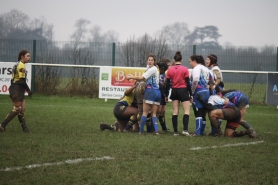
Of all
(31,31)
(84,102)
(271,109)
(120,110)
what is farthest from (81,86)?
(31,31)

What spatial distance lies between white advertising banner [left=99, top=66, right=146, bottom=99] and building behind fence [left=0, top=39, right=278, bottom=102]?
6.10ft

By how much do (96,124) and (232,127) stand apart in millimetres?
3821

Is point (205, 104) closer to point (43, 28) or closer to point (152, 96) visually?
→ point (152, 96)

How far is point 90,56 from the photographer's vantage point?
2664 centimetres

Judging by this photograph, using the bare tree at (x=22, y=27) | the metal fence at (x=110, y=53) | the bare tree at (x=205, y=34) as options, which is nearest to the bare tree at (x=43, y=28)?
the bare tree at (x=22, y=27)

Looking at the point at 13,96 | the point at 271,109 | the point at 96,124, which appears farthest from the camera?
the point at 271,109

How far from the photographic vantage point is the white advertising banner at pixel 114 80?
2211 centimetres

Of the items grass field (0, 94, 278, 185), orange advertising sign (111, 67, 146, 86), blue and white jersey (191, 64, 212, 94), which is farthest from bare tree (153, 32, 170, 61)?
blue and white jersey (191, 64, 212, 94)

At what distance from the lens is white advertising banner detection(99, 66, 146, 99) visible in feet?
72.5

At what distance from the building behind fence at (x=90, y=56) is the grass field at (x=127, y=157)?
478 inches

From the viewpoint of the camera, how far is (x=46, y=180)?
6180 millimetres

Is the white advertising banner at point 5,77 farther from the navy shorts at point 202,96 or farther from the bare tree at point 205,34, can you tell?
the bare tree at point 205,34

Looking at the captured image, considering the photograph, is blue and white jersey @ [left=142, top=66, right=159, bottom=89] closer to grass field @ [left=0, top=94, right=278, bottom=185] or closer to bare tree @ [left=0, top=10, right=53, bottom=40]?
grass field @ [left=0, top=94, right=278, bottom=185]

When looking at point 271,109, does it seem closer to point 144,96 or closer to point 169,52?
point 169,52
